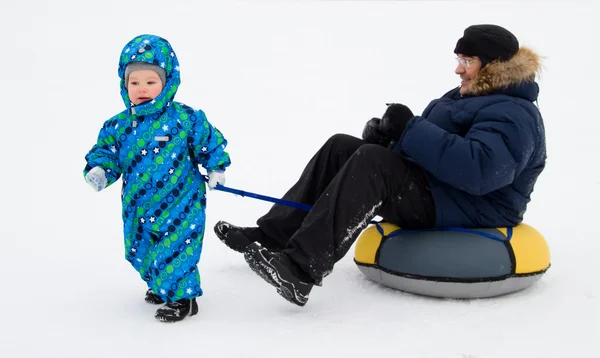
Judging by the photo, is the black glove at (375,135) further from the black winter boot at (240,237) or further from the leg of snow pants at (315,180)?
the black winter boot at (240,237)

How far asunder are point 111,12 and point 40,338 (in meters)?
10.8

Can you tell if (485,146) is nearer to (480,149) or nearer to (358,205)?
(480,149)

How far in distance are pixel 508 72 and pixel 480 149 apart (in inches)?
20.2

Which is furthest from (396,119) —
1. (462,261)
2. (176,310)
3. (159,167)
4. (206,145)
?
(176,310)

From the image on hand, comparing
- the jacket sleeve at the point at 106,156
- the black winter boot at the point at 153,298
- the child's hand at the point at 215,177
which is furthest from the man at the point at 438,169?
the jacket sleeve at the point at 106,156

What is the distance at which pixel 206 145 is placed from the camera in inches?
125

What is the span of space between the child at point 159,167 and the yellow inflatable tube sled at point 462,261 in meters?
1.01

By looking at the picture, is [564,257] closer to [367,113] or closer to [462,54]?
[462,54]

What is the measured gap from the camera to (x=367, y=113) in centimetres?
1025

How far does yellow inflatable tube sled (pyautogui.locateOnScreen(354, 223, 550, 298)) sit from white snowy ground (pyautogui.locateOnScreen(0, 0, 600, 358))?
0.27 feet

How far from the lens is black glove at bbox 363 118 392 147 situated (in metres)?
3.78

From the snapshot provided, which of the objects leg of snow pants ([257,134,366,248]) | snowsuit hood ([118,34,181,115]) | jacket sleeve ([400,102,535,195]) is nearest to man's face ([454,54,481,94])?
jacket sleeve ([400,102,535,195])

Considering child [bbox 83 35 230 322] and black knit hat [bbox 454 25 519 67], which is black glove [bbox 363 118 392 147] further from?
child [bbox 83 35 230 322]

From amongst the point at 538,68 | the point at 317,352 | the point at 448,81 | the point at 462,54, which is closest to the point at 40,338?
the point at 317,352
